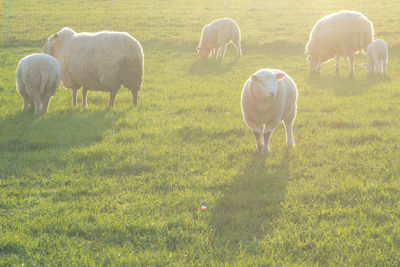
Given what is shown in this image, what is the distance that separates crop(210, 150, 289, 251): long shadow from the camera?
4.19 m

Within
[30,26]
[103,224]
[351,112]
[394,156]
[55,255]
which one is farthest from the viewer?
[30,26]

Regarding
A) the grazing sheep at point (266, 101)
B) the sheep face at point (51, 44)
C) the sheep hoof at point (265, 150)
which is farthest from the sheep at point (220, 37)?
the sheep hoof at point (265, 150)

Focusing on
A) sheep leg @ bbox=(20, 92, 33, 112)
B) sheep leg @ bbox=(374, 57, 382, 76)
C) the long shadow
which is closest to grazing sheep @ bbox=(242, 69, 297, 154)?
the long shadow

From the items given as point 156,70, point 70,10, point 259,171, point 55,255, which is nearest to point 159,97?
point 156,70

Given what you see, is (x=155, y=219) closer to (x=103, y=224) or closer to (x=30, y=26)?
(x=103, y=224)

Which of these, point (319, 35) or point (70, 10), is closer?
point (319, 35)

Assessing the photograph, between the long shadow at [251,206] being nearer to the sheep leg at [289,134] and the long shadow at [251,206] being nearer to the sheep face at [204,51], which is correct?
the sheep leg at [289,134]

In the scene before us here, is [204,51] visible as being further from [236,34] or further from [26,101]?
A: [26,101]

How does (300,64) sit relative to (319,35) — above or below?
below

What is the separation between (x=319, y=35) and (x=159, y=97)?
6.51 meters

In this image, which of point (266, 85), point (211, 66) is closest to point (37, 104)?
point (266, 85)

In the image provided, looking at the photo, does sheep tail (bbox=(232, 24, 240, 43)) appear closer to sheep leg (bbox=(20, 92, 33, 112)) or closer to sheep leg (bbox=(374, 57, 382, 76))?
sheep leg (bbox=(374, 57, 382, 76))

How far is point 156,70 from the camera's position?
14.6 metres

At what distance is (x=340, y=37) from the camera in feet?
43.1
